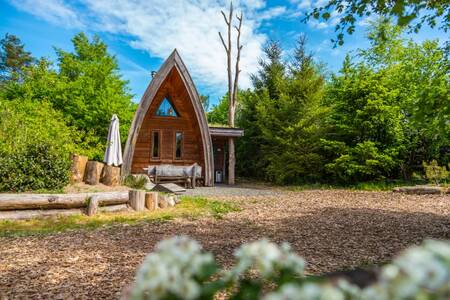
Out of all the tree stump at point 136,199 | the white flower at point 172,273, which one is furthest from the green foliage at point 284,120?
the white flower at point 172,273

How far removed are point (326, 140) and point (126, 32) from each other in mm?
19753

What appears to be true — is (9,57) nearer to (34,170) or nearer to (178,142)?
(178,142)

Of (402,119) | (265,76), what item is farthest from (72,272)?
(265,76)

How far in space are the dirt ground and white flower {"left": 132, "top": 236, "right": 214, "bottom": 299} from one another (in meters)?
2.57

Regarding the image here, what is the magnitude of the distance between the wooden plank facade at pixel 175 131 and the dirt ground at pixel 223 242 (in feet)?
24.2

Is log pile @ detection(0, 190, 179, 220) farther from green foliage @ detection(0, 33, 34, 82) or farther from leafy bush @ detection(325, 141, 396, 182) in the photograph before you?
green foliage @ detection(0, 33, 34, 82)

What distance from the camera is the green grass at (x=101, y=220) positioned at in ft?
19.7

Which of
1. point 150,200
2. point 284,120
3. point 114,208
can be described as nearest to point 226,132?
point 284,120

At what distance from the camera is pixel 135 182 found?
12.0m

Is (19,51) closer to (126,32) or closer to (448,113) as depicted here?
(126,32)

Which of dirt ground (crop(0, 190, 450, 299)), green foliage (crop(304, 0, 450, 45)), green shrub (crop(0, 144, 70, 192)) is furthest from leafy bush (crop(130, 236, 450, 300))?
green shrub (crop(0, 144, 70, 192))

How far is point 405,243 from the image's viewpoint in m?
4.94

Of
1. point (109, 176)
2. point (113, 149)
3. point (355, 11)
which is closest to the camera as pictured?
point (355, 11)

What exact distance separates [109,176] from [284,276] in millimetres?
10159
